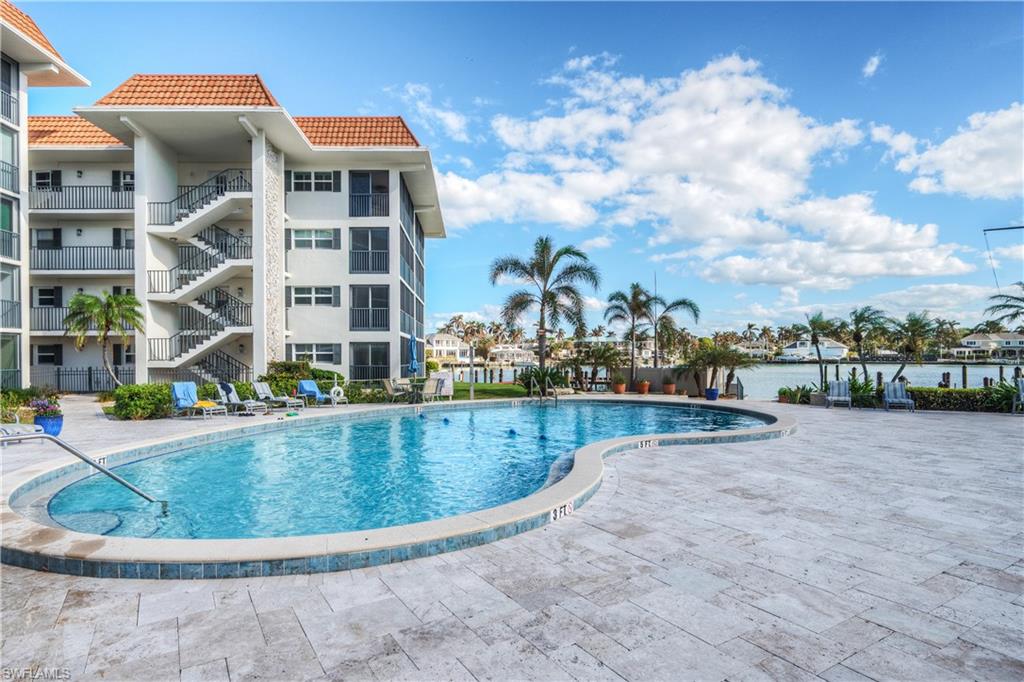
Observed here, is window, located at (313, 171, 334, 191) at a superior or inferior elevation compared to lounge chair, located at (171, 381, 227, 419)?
superior

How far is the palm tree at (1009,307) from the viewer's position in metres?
18.7

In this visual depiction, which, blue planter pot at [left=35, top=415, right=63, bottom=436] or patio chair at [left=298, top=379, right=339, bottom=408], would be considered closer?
blue planter pot at [left=35, top=415, right=63, bottom=436]

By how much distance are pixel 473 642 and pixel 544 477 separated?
6040mm

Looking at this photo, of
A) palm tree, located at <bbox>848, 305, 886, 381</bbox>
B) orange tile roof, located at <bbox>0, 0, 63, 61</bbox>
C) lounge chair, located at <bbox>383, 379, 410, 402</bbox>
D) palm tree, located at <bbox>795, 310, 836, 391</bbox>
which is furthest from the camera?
palm tree, located at <bbox>795, 310, 836, 391</bbox>

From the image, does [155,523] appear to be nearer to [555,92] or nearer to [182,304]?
[182,304]

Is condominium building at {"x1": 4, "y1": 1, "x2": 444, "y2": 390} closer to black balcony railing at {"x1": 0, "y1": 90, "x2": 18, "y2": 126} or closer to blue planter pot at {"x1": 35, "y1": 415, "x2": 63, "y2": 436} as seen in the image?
black balcony railing at {"x1": 0, "y1": 90, "x2": 18, "y2": 126}

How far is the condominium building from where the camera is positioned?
61.1ft

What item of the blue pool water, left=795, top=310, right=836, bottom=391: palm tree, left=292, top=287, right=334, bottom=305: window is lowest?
the blue pool water

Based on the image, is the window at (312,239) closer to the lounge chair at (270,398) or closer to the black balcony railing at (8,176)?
the lounge chair at (270,398)

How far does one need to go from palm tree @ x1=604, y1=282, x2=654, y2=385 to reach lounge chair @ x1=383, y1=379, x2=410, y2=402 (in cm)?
1182

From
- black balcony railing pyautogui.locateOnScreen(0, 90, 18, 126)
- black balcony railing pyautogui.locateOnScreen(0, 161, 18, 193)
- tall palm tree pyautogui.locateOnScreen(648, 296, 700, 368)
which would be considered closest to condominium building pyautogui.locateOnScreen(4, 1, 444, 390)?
black balcony railing pyautogui.locateOnScreen(0, 161, 18, 193)

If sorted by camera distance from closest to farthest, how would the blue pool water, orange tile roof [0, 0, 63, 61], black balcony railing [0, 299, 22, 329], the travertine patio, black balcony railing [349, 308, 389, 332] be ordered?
the travertine patio < the blue pool water < orange tile roof [0, 0, 63, 61] < black balcony railing [0, 299, 22, 329] < black balcony railing [349, 308, 389, 332]

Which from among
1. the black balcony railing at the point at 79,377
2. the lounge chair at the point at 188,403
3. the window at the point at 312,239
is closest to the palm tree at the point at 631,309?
the window at the point at 312,239

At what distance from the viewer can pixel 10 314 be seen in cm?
1797
